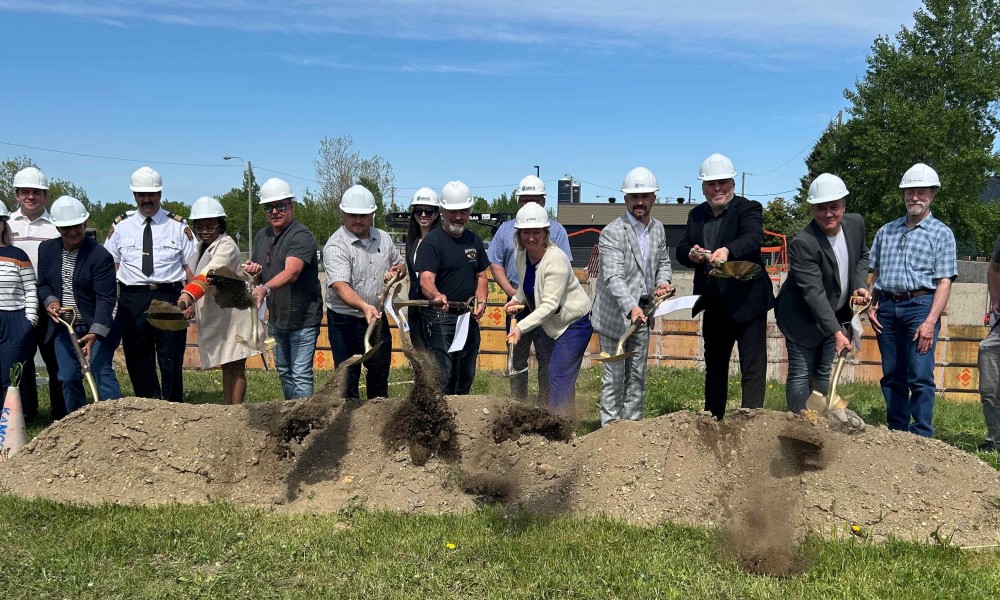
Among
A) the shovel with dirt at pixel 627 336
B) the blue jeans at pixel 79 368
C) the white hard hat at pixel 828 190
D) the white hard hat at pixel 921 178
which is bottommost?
the blue jeans at pixel 79 368

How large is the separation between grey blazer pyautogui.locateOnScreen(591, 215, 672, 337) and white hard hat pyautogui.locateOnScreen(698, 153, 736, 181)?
0.53 meters

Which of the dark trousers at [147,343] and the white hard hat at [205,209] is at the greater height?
the white hard hat at [205,209]

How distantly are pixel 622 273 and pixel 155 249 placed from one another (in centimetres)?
365

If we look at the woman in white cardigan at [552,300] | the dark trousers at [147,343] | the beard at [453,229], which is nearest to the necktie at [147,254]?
the dark trousers at [147,343]

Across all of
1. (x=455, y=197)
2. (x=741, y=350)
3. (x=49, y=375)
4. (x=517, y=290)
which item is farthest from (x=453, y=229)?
(x=49, y=375)

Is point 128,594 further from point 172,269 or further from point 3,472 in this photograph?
point 172,269

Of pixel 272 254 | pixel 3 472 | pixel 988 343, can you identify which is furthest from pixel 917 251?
pixel 3 472

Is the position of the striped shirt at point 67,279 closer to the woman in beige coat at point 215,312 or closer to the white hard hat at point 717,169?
the woman in beige coat at point 215,312

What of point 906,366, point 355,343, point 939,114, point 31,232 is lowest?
point 906,366

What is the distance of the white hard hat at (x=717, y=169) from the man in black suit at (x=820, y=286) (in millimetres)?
536

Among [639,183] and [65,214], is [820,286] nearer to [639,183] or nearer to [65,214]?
[639,183]

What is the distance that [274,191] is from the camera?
19.2ft

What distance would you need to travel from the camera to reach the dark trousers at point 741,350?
5.50 m

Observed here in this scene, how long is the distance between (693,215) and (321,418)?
9.66ft
